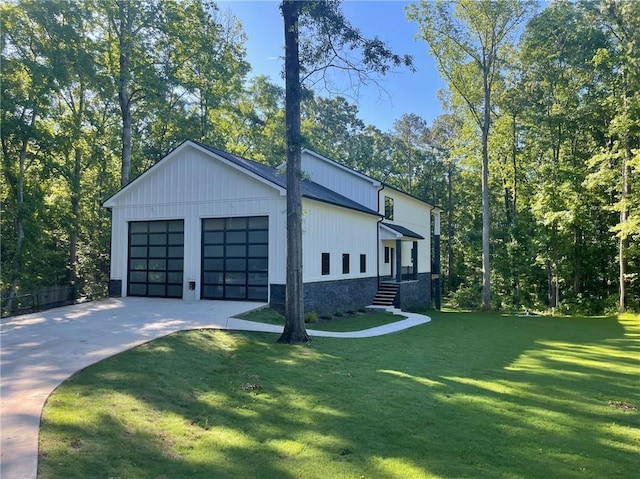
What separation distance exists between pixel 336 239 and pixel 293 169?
676 centimetres

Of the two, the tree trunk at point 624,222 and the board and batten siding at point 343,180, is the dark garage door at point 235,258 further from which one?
the tree trunk at point 624,222

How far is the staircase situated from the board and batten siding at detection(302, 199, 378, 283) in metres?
0.81

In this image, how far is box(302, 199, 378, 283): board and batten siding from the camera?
1531 cm

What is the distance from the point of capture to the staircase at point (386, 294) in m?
20.2

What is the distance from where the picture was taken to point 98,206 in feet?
93.2

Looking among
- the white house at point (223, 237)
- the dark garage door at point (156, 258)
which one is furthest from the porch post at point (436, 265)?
the dark garage door at point (156, 258)

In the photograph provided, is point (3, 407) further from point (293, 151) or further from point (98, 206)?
point (98, 206)

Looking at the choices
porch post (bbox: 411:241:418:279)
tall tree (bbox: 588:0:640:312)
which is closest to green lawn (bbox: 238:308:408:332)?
porch post (bbox: 411:241:418:279)

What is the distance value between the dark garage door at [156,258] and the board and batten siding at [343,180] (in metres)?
→ 7.21

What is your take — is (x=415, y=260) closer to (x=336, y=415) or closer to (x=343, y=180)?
(x=343, y=180)

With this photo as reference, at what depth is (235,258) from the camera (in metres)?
→ 15.4

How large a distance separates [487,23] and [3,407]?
2442 centimetres

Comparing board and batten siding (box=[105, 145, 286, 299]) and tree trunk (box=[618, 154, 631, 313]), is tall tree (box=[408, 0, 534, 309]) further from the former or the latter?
board and batten siding (box=[105, 145, 286, 299])

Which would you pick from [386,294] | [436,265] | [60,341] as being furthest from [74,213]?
[436,265]
